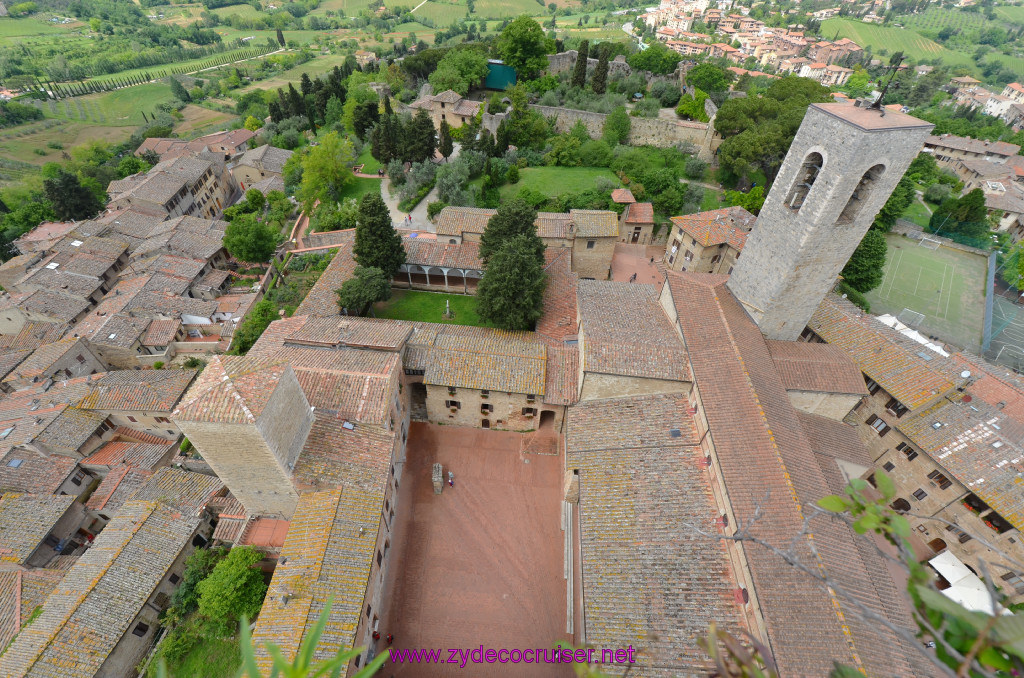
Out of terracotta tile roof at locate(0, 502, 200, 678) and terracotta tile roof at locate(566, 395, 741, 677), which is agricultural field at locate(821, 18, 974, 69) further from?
terracotta tile roof at locate(0, 502, 200, 678)

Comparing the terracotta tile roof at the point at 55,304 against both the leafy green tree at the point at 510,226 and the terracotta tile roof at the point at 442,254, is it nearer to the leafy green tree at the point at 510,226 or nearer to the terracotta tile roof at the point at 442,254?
the terracotta tile roof at the point at 442,254

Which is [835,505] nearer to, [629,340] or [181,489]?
[629,340]

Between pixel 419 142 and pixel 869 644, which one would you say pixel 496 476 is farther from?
pixel 419 142

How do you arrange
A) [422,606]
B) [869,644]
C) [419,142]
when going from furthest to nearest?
[419,142] < [422,606] < [869,644]

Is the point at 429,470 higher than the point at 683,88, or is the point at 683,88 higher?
the point at 683,88

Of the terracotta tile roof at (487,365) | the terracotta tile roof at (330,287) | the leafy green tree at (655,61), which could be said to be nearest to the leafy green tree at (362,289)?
the terracotta tile roof at (330,287)

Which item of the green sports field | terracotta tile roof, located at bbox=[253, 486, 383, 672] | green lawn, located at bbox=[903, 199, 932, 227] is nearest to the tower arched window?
the green sports field

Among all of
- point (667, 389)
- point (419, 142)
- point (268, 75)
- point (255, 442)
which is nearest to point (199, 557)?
point (255, 442)
